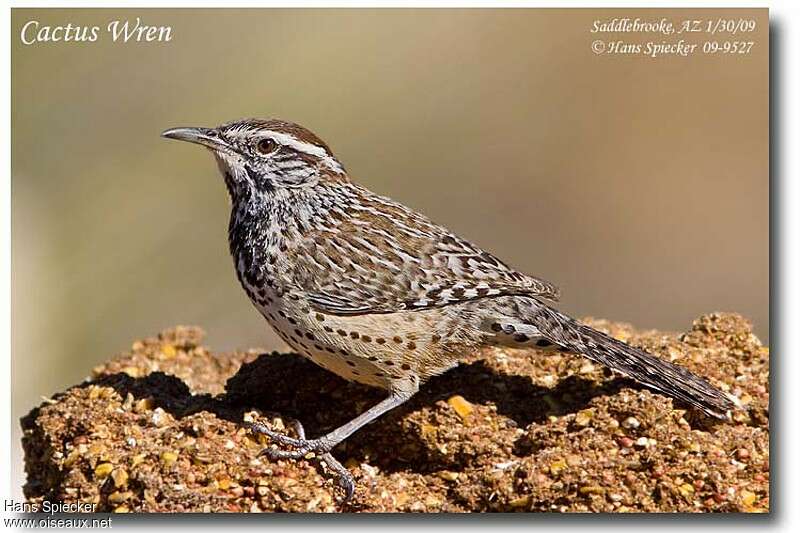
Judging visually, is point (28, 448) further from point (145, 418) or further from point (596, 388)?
point (596, 388)

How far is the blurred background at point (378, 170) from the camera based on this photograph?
5.85 m

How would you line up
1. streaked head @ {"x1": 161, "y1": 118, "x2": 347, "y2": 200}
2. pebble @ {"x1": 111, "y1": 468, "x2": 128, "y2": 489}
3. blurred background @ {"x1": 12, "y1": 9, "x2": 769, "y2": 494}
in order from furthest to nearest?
blurred background @ {"x1": 12, "y1": 9, "x2": 769, "y2": 494}
streaked head @ {"x1": 161, "y1": 118, "x2": 347, "y2": 200}
pebble @ {"x1": 111, "y1": 468, "x2": 128, "y2": 489}

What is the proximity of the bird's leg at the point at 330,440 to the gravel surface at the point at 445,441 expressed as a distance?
4 cm

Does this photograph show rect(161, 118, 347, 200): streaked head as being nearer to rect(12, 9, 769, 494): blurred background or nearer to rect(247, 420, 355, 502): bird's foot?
rect(247, 420, 355, 502): bird's foot

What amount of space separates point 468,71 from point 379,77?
2.10ft

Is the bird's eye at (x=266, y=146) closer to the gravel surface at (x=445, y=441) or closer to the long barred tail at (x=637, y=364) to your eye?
the gravel surface at (x=445, y=441)

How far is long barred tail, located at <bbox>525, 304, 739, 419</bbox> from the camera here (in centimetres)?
391

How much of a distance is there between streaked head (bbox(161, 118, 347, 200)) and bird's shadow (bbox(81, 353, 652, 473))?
32.1 inches

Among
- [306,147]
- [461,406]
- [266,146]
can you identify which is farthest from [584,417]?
[266,146]

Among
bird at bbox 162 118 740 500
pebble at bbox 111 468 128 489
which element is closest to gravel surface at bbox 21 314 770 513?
pebble at bbox 111 468 128 489

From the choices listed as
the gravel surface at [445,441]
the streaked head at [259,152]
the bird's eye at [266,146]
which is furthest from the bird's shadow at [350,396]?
the bird's eye at [266,146]


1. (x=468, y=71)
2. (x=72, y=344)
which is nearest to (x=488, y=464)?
(x=468, y=71)

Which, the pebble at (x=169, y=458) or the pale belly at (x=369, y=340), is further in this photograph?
the pale belly at (x=369, y=340)
